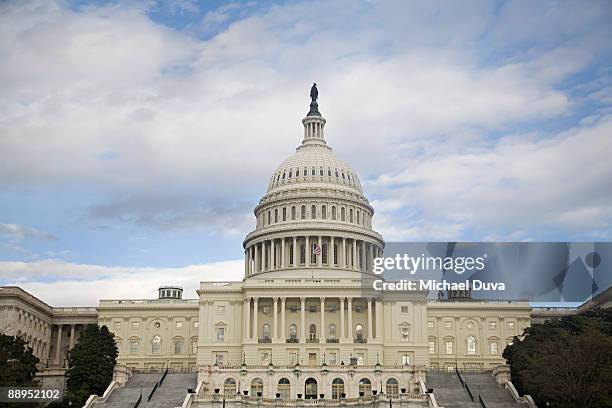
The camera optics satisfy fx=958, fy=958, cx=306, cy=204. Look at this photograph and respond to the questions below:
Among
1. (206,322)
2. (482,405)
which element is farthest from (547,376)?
(206,322)

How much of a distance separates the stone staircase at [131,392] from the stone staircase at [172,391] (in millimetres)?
1230

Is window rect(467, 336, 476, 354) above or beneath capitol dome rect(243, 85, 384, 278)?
beneath

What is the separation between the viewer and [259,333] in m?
127

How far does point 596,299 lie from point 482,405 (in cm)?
4212

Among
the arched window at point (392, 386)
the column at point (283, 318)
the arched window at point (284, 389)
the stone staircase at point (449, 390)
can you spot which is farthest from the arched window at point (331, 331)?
the arched window at point (284, 389)

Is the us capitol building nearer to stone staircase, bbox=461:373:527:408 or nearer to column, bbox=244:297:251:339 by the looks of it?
column, bbox=244:297:251:339

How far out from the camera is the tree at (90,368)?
104 metres

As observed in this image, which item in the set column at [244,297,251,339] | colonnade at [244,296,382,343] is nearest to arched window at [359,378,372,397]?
colonnade at [244,296,382,343]

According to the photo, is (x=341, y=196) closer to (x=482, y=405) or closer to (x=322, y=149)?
(x=322, y=149)

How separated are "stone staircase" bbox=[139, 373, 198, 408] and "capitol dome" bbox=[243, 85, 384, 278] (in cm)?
3446

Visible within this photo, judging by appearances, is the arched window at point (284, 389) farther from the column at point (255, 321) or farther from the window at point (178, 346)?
the window at point (178, 346)

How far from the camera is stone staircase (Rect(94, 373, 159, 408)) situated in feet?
326

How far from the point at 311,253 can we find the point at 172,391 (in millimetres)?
43585

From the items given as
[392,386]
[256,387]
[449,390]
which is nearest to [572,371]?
[449,390]
